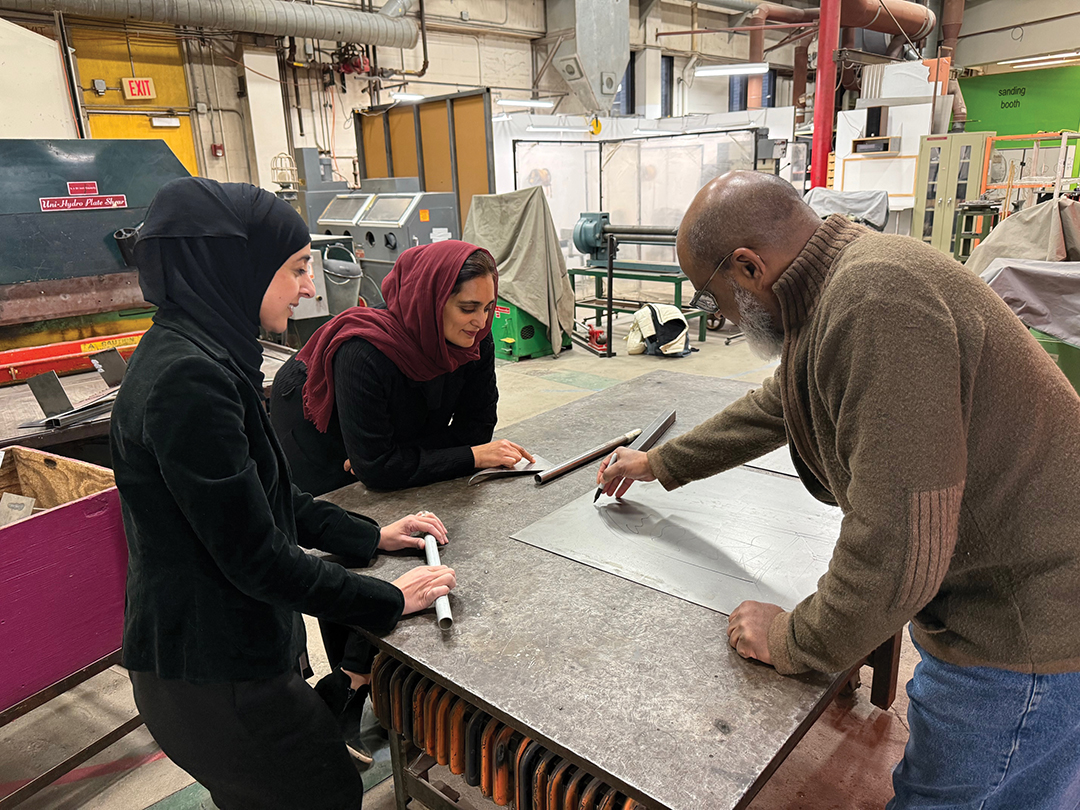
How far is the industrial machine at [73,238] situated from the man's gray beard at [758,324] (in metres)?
2.47

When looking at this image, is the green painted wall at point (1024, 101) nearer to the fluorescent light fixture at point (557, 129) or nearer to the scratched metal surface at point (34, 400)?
the fluorescent light fixture at point (557, 129)

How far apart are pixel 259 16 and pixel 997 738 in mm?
A: 7034

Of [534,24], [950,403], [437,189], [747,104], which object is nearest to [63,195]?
[950,403]

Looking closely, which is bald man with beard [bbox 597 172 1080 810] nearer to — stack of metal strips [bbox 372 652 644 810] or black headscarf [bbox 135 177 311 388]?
stack of metal strips [bbox 372 652 644 810]

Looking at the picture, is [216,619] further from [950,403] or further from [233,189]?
[950,403]

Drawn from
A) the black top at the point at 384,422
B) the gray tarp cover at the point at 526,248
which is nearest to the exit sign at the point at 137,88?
the gray tarp cover at the point at 526,248

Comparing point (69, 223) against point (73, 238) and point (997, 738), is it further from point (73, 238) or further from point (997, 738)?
point (997, 738)

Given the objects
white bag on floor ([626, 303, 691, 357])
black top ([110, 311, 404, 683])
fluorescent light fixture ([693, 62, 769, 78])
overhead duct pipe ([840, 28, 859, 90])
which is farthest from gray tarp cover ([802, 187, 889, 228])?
black top ([110, 311, 404, 683])

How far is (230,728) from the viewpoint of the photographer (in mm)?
1074

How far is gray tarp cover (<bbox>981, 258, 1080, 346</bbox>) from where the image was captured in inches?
121

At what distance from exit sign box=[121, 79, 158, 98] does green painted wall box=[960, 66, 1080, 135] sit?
12100 millimetres

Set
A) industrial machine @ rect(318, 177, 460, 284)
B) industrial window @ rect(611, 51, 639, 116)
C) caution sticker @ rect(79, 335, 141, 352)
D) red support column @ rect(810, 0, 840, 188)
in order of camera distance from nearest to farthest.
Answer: caution sticker @ rect(79, 335, 141, 352), industrial machine @ rect(318, 177, 460, 284), red support column @ rect(810, 0, 840, 188), industrial window @ rect(611, 51, 639, 116)

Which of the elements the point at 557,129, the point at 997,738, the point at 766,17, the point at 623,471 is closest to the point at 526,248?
the point at 557,129

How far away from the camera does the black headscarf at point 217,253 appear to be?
0.96 meters
